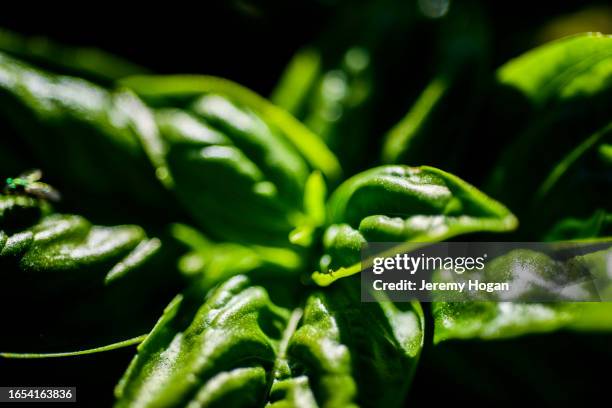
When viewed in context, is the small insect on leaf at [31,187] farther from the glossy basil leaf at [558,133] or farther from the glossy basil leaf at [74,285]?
the glossy basil leaf at [558,133]

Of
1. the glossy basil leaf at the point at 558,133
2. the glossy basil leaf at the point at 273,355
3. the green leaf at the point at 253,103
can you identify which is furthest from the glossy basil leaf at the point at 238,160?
the glossy basil leaf at the point at 558,133

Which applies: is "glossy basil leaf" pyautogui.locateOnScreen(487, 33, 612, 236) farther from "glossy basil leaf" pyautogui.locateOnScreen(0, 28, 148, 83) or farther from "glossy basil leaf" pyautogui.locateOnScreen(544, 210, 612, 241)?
"glossy basil leaf" pyautogui.locateOnScreen(0, 28, 148, 83)

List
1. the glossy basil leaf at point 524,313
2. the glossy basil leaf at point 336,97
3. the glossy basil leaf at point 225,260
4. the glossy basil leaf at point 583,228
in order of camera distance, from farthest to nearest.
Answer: the glossy basil leaf at point 336,97 < the glossy basil leaf at point 225,260 < the glossy basil leaf at point 583,228 < the glossy basil leaf at point 524,313

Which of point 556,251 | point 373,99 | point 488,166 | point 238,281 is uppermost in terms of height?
point 373,99

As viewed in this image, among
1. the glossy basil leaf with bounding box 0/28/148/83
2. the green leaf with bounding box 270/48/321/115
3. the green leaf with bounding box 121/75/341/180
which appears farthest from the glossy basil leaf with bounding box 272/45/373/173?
the glossy basil leaf with bounding box 0/28/148/83

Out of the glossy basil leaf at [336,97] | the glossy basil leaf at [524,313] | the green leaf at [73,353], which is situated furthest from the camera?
the glossy basil leaf at [336,97]

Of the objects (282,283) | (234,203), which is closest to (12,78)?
(234,203)

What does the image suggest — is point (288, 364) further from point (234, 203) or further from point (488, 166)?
point (488, 166)
